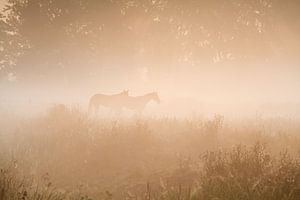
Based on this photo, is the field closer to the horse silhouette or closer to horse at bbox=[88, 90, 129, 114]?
the horse silhouette

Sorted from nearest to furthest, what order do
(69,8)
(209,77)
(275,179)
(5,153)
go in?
(275,179), (5,153), (69,8), (209,77)

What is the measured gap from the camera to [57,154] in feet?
39.8

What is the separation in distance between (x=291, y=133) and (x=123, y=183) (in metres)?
7.18

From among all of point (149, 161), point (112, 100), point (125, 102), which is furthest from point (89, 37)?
point (149, 161)

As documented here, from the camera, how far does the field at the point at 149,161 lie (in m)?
7.13

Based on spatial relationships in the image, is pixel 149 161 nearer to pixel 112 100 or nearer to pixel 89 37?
pixel 112 100

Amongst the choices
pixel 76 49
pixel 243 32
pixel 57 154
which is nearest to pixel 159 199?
pixel 57 154

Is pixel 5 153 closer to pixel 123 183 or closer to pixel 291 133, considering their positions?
pixel 123 183

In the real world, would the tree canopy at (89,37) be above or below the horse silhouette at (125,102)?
above

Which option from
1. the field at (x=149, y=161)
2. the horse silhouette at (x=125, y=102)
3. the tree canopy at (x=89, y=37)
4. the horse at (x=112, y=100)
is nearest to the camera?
the field at (x=149, y=161)

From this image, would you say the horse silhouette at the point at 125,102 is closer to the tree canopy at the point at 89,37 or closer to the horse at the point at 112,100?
the horse at the point at 112,100

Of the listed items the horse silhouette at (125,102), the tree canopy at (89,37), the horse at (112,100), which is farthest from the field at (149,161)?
the tree canopy at (89,37)

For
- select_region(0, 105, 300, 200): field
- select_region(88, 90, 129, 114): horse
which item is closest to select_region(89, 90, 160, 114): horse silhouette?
select_region(88, 90, 129, 114): horse

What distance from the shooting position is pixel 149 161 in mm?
11148
